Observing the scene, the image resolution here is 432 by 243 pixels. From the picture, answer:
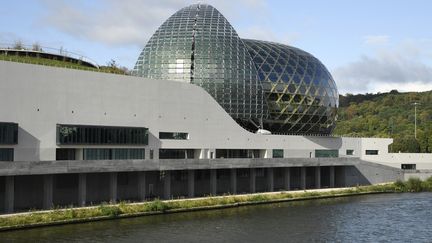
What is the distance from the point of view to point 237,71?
284ft

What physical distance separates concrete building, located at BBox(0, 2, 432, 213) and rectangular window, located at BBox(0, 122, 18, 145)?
10 centimetres

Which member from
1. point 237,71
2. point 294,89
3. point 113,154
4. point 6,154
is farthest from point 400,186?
point 6,154

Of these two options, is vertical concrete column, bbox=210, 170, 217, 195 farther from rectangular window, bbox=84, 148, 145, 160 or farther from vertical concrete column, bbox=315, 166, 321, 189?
vertical concrete column, bbox=315, 166, 321, 189

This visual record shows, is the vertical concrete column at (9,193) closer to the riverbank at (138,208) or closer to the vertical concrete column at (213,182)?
the riverbank at (138,208)

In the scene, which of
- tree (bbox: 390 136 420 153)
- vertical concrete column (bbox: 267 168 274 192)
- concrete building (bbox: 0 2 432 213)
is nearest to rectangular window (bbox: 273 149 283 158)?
concrete building (bbox: 0 2 432 213)

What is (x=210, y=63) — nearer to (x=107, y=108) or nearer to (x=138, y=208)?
(x=107, y=108)

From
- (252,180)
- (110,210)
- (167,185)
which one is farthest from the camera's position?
(252,180)

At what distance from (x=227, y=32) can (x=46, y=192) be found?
42.0m

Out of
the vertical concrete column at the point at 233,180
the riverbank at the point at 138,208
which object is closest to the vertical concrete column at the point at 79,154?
the riverbank at the point at 138,208

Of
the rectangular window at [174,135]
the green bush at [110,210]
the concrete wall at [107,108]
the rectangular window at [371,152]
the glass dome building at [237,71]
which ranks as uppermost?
the glass dome building at [237,71]

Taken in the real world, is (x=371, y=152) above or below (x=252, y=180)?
above

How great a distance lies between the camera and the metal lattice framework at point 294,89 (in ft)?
299

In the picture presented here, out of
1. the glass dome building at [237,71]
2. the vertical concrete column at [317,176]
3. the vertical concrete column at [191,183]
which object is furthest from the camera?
the vertical concrete column at [317,176]

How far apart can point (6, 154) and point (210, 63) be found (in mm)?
36401
